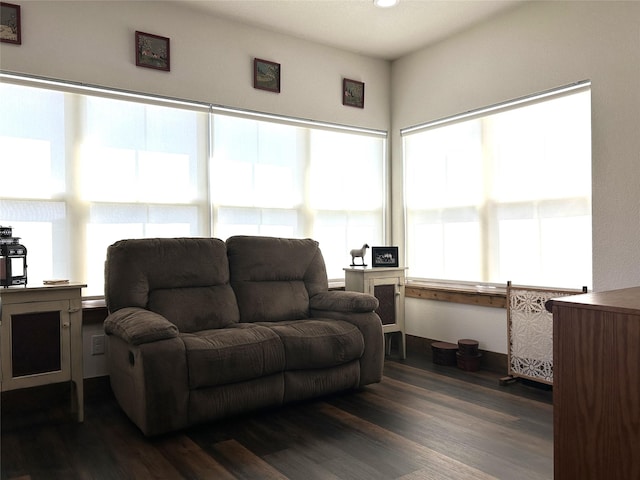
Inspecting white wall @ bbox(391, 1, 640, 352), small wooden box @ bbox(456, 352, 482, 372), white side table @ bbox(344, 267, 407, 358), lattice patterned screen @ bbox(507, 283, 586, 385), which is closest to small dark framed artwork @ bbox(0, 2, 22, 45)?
white side table @ bbox(344, 267, 407, 358)

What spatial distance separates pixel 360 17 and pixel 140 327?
283 cm

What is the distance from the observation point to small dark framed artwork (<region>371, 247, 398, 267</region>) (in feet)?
13.9

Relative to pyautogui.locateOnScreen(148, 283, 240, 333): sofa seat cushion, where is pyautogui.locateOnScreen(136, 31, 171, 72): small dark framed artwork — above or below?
above

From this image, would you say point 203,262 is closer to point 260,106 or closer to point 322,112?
point 260,106

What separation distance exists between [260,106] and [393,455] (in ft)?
9.35

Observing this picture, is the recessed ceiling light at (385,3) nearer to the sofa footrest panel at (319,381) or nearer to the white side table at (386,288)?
the white side table at (386,288)

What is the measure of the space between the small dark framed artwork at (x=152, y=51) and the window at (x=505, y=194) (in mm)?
2249

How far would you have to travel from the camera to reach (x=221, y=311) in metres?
3.25

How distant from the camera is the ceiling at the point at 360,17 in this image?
3.65 metres

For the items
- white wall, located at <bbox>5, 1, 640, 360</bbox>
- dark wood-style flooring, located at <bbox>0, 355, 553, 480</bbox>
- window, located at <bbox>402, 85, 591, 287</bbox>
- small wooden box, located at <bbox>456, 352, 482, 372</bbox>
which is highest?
white wall, located at <bbox>5, 1, 640, 360</bbox>

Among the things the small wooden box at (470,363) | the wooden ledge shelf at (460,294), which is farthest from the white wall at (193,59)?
the small wooden box at (470,363)

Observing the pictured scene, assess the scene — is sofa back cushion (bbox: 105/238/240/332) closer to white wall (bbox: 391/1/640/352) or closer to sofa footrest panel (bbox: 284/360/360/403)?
sofa footrest panel (bbox: 284/360/360/403)

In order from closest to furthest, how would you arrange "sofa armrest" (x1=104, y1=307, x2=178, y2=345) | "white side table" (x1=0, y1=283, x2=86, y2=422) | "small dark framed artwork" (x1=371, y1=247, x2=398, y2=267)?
"sofa armrest" (x1=104, y1=307, x2=178, y2=345) → "white side table" (x1=0, y1=283, x2=86, y2=422) → "small dark framed artwork" (x1=371, y1=247, x2=398, y2=267)

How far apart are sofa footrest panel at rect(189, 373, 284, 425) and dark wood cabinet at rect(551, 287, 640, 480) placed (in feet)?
5.42
